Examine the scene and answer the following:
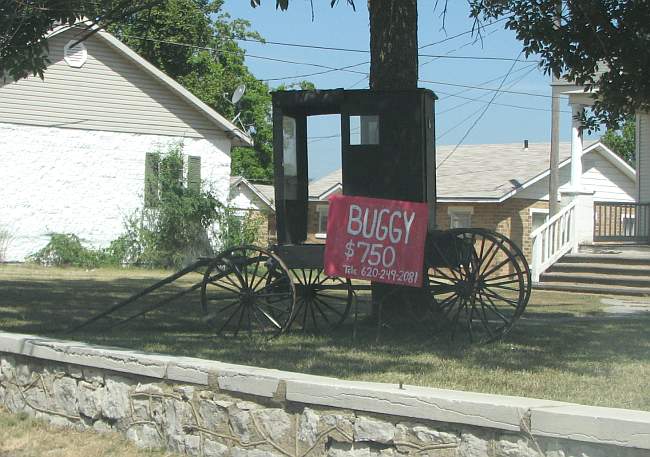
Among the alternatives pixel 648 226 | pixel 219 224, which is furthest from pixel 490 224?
pixel 219 224

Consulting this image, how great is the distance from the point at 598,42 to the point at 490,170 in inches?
791

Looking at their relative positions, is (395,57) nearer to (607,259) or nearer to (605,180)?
(607,259)

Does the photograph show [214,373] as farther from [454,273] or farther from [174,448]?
[454,273]

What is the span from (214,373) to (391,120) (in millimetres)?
3709

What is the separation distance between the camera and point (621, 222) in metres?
24.4

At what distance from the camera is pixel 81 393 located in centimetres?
756

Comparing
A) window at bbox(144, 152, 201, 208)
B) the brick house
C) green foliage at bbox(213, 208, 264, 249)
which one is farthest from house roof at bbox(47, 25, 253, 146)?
the brick house

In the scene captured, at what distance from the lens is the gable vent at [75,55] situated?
24.5 metres

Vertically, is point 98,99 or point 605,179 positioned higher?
point 98,99

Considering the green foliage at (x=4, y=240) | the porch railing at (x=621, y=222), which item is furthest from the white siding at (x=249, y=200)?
the porch railing at (x=621, y=222)

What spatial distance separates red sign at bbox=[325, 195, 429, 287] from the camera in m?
9.02

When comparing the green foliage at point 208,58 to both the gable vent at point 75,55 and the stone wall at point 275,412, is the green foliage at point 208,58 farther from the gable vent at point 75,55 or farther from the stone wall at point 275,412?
the stone wall at point 275,412

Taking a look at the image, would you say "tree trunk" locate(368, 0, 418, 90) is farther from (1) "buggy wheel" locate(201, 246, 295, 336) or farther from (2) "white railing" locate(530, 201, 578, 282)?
(2) "white railing" locate(530, 201, 578, 282)

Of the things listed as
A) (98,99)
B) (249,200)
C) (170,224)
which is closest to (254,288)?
(170,224)
